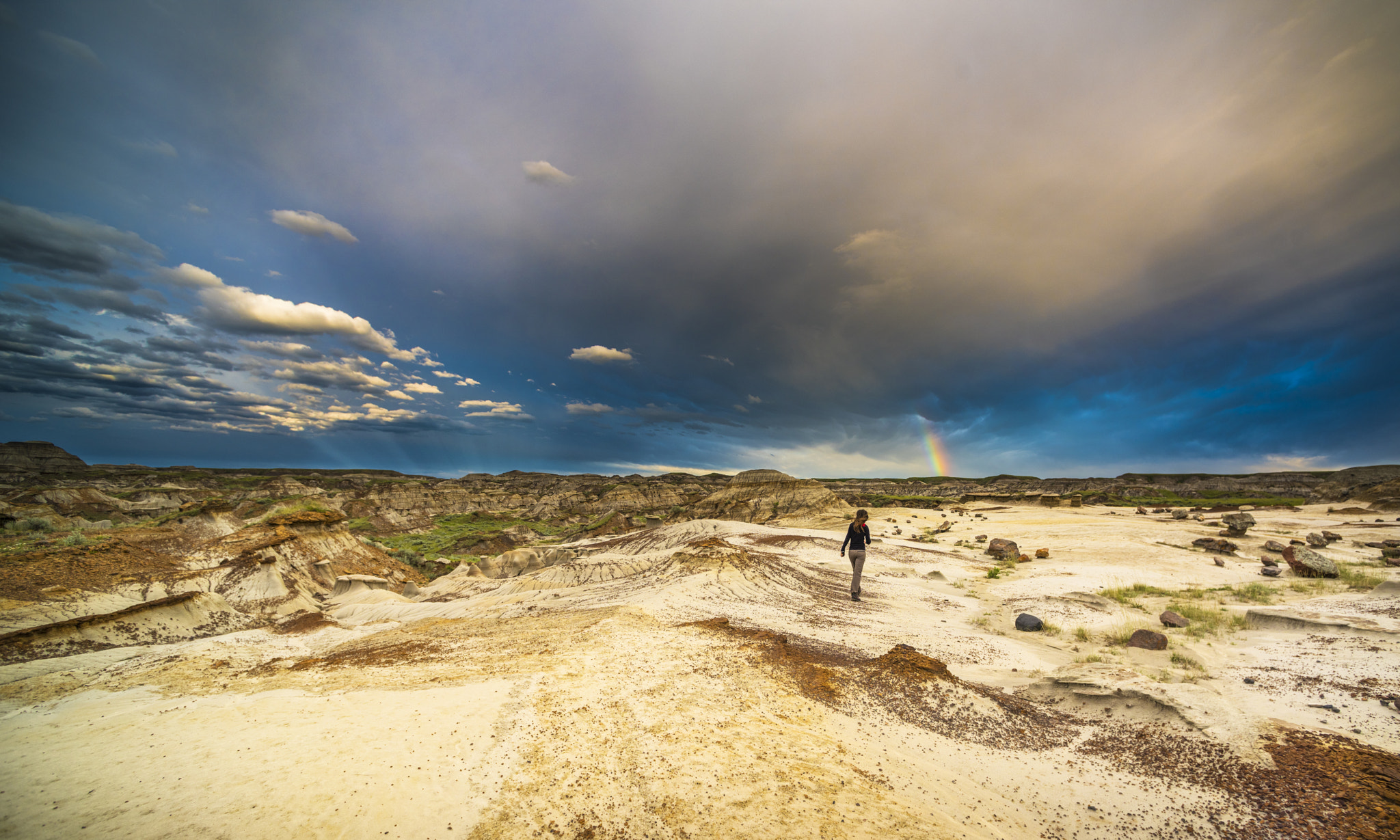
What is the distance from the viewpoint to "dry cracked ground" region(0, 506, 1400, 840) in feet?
13.7

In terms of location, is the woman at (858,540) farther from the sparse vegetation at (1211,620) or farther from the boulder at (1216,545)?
the boulder at (1216,545)

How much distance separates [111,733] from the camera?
219 inches

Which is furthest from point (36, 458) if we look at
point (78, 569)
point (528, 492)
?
point (78, 569)

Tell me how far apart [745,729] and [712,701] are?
927 millimetres

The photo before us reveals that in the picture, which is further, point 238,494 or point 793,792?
point 238,494

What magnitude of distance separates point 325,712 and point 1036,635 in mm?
13105

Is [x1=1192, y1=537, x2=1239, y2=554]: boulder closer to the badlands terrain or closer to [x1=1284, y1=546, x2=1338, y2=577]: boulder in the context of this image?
the badlands terrain

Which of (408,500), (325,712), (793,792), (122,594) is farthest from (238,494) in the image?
(793,792)

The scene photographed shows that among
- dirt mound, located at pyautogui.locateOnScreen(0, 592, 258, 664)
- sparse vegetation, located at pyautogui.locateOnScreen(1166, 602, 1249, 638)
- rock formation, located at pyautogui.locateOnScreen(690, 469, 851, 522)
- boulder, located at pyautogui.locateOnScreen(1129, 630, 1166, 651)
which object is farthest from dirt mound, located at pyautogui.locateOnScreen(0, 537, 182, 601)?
rock formation, located at pyautogui.locateOnScreen(690, 469, 851, 522)

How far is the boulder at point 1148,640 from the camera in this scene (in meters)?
7.85

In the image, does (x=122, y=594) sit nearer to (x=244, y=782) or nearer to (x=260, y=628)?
(x=260, y=628)

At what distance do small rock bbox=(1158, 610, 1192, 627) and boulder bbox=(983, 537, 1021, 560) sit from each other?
13.3 metres

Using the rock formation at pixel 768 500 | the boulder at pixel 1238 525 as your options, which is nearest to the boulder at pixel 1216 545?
the boulder at pixel 1238 525

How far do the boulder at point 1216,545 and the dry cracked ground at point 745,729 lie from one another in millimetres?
8484
